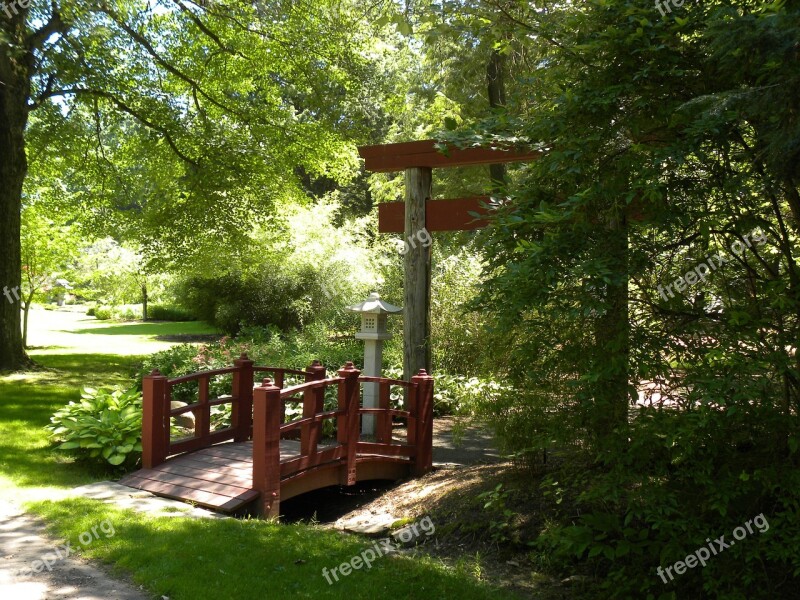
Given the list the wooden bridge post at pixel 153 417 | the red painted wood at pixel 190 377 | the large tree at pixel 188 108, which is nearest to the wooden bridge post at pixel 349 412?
the red painted wood at pixel 190 377

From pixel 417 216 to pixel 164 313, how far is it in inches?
1174

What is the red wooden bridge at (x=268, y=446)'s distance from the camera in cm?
646

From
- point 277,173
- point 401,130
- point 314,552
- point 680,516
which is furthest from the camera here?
point 401,130

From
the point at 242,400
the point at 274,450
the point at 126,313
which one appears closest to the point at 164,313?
the point at 126,313

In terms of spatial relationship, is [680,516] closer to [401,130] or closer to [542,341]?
[542,341]

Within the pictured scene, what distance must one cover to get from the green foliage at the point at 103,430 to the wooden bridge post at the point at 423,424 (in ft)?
10.2

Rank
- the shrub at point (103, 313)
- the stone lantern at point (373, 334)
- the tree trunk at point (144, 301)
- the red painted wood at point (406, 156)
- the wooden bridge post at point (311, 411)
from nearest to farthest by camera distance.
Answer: the wooden bridge post at point (311, 411)
the red painted wood at point (406, 156)
the stone lantern at point (373, 334)
the tree trunk at point (144, 301)
the shrub at point (103, 313)

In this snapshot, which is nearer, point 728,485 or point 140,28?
point 728,485

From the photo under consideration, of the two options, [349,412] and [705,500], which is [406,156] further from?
[705,500]

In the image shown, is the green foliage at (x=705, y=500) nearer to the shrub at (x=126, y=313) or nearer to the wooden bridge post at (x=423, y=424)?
the wooden bridge post at (x=423, y=424)

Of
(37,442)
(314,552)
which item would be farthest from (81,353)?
(314,552)

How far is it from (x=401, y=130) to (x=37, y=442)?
1789 centimetres

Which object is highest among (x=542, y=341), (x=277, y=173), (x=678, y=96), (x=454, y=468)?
(x=277, y=173)

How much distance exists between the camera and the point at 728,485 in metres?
3.93
